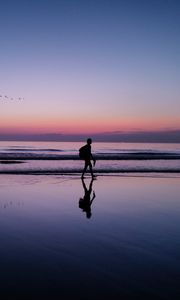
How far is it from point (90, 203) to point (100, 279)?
6.19 meters

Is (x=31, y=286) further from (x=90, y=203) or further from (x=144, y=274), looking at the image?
(x=90, y=203)

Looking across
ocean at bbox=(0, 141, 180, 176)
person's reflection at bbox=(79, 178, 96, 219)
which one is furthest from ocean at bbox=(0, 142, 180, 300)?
ocean at bbox=(0, 141, 180, 176)

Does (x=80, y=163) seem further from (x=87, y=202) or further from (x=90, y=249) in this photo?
(x=90, y=249)

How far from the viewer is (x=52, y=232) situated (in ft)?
22.9

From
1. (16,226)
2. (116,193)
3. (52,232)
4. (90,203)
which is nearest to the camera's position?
(52,232)

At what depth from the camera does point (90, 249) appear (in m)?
5.79

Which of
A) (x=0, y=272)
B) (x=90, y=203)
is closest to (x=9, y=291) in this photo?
(x=0, y=272)

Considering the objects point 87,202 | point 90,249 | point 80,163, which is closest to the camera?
point 90,249

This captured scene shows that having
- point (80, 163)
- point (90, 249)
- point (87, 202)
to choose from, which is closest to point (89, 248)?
point (90, 249)

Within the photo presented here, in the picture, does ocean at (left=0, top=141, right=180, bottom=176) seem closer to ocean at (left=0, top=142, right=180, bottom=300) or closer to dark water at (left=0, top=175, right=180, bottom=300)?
ocean at (left=0, top=142, right=180, bottom=300)

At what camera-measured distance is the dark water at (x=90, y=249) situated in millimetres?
4238

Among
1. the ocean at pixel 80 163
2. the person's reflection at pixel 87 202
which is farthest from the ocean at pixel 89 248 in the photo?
the ocean at pixel 80 163

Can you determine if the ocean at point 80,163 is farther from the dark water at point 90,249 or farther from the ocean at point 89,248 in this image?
the dark water at point 90,249

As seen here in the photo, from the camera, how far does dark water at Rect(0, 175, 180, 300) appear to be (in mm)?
4238
